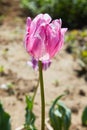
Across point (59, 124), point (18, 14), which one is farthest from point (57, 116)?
point (18, 14)

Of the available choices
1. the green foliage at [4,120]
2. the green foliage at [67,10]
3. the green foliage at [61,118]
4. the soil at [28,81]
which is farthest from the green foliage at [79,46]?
the green foliage at [4,120]

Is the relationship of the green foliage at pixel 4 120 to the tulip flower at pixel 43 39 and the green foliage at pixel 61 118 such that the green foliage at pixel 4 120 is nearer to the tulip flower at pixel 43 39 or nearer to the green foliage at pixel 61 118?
the green foliage at pixel 61 118

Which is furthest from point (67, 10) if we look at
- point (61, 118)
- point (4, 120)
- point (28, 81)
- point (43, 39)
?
point (43, 39)

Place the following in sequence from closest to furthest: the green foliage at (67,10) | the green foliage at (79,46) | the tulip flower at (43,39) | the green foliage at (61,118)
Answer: the tulip flower at (43,39)
the green foliage at (61,118)
the green foliage at (79,46)
the green foliage at (67,10)

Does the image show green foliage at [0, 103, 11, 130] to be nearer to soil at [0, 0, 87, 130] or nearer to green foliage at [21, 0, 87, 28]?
soil at [0, 0, 87, 130]

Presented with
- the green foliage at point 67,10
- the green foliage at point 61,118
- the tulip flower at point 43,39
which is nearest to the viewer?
the tulip flower at point 43,39
